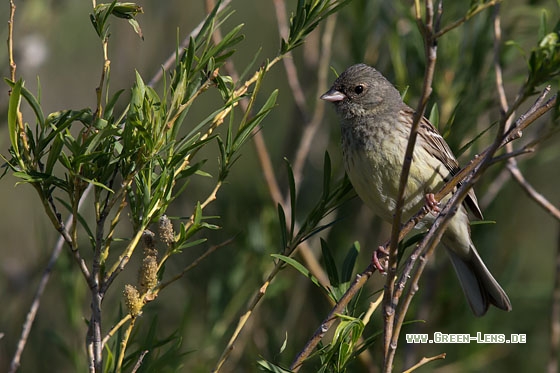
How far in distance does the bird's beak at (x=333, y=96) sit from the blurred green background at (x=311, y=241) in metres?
0.14

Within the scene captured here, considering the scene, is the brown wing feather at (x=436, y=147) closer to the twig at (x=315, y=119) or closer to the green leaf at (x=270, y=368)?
the twig at (x=315, y=119)

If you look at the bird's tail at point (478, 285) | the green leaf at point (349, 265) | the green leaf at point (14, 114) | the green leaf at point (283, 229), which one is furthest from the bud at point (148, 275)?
the bird's tail at point (478, 285)

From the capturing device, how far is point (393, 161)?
307 centimetres

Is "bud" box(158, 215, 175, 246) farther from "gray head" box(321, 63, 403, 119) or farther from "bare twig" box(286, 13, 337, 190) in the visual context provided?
"gray head" box(321, 63, 403, 119)

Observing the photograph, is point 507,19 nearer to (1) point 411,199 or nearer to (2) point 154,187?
(1) point 411,199

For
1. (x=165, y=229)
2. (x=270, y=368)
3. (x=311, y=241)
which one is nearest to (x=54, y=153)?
(x=165, y=229)

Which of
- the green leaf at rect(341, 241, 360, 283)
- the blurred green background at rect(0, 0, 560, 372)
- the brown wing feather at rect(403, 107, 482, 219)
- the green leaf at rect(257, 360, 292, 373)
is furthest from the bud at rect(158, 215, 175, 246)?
the brown wing feather at rect(403, 107, 482, 219)

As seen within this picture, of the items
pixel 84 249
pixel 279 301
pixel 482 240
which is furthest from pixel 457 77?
pixel 84 249

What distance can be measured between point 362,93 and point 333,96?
0.47 ft

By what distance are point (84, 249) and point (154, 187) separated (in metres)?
1.73

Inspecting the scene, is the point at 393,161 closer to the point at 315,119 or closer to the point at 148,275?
the point at 315,119

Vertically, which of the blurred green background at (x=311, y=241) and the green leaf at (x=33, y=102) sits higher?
the green leaf at (x=33, y=102)

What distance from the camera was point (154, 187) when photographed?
1744 millimetres

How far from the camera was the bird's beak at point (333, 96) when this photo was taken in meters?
3.39
